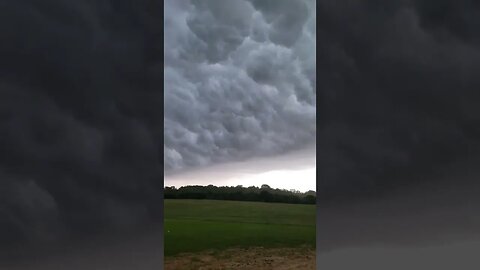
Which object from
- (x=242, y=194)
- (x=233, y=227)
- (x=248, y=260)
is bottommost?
(x=248, y=260)

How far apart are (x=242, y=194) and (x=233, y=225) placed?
0.28 m

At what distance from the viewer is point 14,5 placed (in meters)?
3.34

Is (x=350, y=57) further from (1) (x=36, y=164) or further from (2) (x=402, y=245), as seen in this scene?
(1) (x=36, y=164)

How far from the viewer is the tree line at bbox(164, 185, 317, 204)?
420 centimetres

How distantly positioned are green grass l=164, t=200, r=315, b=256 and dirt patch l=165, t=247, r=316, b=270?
0.06m

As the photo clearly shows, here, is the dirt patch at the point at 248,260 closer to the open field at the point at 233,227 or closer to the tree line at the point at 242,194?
the open field at the point at 233,227

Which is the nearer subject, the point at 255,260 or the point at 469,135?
the point at 469,135

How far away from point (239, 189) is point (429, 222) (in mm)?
1618

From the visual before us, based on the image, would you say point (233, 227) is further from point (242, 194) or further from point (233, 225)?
point (242, 194)

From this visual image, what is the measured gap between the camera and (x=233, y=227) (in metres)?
4.34

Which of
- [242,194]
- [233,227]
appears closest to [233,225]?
[233,227]

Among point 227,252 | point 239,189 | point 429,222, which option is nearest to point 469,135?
point 429,222

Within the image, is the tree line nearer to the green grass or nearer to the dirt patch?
the green grass

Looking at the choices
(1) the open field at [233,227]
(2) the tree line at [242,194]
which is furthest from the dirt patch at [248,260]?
(2) the tree line at [242,194]
